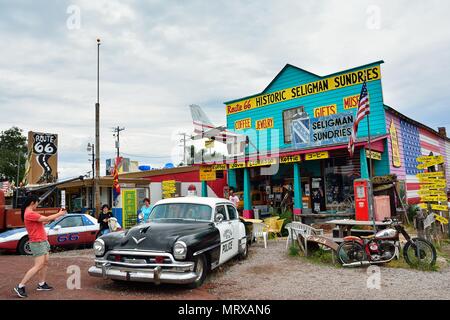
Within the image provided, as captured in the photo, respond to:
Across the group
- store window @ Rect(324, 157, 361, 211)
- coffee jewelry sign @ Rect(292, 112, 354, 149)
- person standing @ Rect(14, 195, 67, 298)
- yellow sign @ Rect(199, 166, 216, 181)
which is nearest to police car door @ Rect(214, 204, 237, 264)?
person standing @ Rect(14, 195, 67, 298)

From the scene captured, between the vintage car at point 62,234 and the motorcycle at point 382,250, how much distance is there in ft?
27.5

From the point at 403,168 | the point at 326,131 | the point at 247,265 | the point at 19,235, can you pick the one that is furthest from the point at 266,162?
the point at 19,235

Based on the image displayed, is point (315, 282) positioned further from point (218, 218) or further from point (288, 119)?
point (288, 119)

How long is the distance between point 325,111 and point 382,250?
9274 mm

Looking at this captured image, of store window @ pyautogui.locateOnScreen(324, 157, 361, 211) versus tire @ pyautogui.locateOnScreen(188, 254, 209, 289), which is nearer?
tire @ pyautogui.locateOnScreen(188, 254, 209, 289)

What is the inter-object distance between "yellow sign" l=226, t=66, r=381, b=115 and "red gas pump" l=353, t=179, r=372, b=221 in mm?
5217

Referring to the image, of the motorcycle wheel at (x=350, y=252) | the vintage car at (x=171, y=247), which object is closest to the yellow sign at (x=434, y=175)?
the motorcycle wheel at (x=350, y=252)

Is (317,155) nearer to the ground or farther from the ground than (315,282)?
farther from the ground

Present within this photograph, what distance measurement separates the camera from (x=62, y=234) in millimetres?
11516

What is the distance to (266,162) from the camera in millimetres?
15133

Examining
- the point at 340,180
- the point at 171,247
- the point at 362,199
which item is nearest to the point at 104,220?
the point at 171,247

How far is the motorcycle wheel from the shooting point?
7.62 meters

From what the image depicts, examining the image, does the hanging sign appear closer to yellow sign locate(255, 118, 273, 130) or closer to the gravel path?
yellow sign locate(255, 118, 273, 130)

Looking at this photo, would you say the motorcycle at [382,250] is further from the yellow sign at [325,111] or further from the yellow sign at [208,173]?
the yellow sign at [208,173]
